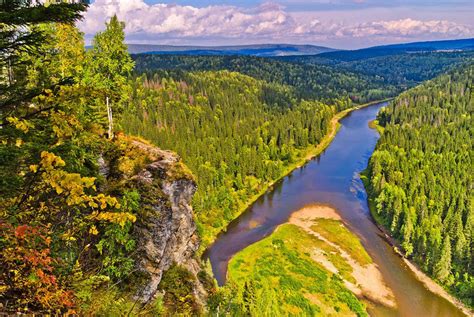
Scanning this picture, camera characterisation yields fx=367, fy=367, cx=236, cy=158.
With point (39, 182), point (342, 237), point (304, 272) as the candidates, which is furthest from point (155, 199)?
point (342, 237)

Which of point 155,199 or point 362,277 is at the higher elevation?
point 155,199

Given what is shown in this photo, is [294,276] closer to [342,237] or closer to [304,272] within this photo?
[304,272]

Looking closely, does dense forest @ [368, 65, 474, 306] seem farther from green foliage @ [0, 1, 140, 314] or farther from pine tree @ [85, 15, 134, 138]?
green foliage @ [0, 1, 140, 314]

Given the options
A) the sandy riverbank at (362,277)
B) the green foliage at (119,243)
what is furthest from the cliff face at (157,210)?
the sandy riverbank at (362,277)

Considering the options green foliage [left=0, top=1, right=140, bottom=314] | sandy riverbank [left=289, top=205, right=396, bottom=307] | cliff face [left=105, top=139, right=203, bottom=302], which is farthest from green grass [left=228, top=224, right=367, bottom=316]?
green foliage [left=0, top=1, right=140, bottom=314]

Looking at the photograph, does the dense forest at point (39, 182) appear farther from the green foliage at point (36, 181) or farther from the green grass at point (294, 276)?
the green grass at point (294, 276)

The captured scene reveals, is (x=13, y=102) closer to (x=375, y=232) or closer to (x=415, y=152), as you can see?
(x=375, y=232)

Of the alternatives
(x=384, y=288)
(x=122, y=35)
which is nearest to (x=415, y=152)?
(x=384, y=288)
